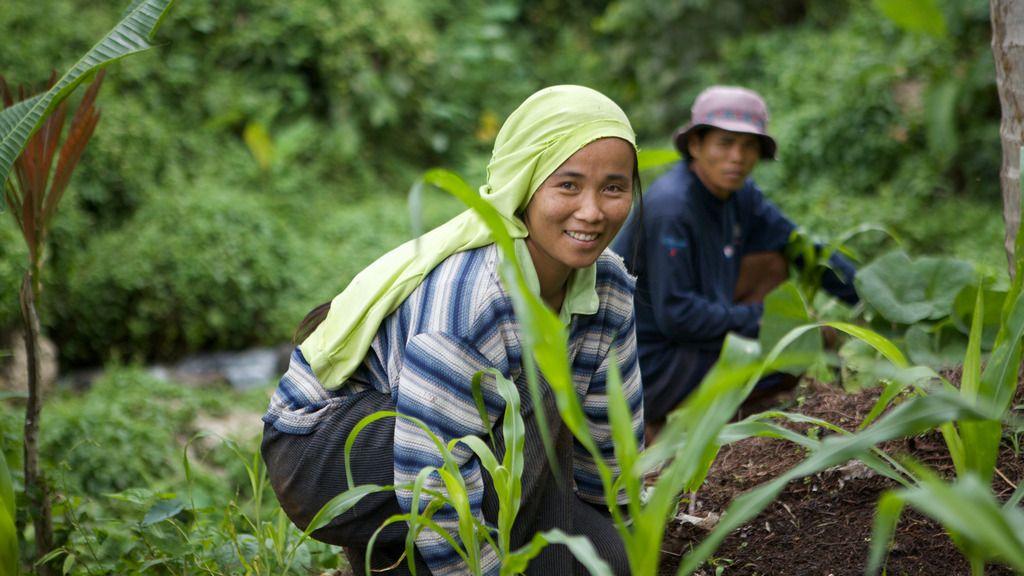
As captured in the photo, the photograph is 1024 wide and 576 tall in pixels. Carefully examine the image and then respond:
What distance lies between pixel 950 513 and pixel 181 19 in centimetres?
727

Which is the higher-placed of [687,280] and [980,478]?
[687,280]

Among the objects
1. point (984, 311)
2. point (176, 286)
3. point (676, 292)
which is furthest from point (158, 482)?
point (984, 311)

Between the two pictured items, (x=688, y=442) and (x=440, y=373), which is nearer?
(x=688, y=442)

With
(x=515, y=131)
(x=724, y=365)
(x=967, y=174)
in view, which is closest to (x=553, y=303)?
(x=515, y=131)

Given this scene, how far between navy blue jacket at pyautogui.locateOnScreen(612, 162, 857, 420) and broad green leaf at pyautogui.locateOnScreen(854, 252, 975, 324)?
409mm

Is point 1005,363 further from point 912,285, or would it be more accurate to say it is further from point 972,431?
point 912,285

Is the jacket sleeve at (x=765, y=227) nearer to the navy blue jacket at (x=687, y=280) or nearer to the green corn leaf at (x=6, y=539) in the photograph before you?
the navy blue jacket at (x=687, y=280)

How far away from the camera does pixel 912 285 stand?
10.4 feet

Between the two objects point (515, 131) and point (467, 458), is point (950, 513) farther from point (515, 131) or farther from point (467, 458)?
point (515, 131)

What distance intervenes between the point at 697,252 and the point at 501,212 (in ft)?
4.88

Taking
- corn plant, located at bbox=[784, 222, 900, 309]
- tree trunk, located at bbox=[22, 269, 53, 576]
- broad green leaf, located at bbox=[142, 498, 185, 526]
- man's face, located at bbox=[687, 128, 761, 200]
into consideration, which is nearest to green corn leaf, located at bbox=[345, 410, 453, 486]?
broad green leaf, located at bbox=[142, 498, 185, 526]

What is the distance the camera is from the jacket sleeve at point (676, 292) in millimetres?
3355

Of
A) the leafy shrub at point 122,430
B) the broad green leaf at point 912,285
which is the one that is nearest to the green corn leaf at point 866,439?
the broad green leaf at point 912,285

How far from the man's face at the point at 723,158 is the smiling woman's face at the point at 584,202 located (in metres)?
1.40
